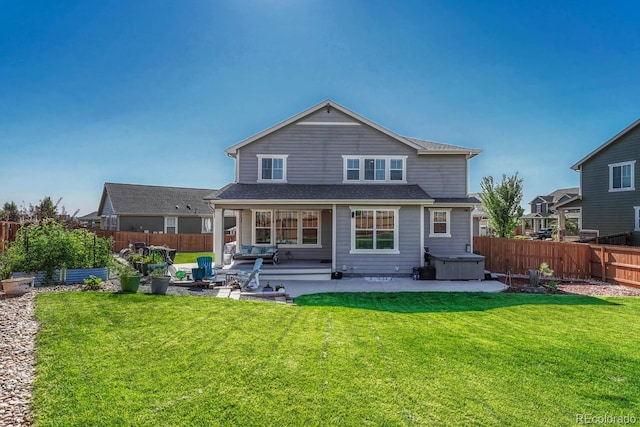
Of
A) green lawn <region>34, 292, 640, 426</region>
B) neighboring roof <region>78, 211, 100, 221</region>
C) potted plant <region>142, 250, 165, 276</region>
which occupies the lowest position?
green lawn <region>34, 292, 640, 426</region>

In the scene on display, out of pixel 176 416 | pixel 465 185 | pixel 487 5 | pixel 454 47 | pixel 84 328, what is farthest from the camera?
pixel 465 185

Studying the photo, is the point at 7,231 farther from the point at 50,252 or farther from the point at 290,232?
the point at 290,232

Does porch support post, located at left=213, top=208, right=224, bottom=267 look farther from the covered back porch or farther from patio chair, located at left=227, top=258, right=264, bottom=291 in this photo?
the covered back porch

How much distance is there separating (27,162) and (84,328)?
19.3 meters

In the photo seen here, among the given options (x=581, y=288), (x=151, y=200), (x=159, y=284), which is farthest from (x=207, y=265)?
(x=151, y=200)

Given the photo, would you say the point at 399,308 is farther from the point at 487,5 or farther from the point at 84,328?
the point at 487,5

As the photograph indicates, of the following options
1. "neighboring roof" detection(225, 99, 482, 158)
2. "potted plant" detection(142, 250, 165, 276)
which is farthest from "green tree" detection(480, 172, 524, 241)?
"potted plant" detection(142, 250, 165, 276)

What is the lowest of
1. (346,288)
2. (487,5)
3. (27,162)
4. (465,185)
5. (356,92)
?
(346,288)

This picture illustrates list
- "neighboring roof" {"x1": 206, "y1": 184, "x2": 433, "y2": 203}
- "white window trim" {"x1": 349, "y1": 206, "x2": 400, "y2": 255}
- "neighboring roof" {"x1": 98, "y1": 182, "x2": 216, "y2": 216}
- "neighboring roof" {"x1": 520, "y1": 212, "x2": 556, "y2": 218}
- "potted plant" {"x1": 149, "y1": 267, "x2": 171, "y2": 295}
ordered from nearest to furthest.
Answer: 1. "potted plant" {"x1": 149, "y1": 267, "x2": 171, "y2": 295}
2. "neighboring roof" {"x1": 206, "y1": 184, "x2": 433, "y2": 203}
3. "white window trim" {"x1": 349, "y1": 206, "x2": 400, "y2": 255}
4. "neighboring roof" {"x1": 98, "y1": 182, "x2": 216, "y2": 216}
5. "neighboring roof" {"x1": 520, "y1": 212, "x2": 556, "y2": 218}

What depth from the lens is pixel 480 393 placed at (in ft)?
13.0

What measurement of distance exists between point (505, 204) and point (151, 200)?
34.4 metres

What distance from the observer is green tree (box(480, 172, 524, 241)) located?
26.4m

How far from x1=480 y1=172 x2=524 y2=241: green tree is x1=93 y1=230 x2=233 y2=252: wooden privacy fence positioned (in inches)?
915

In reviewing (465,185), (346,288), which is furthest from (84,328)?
(465,185)
